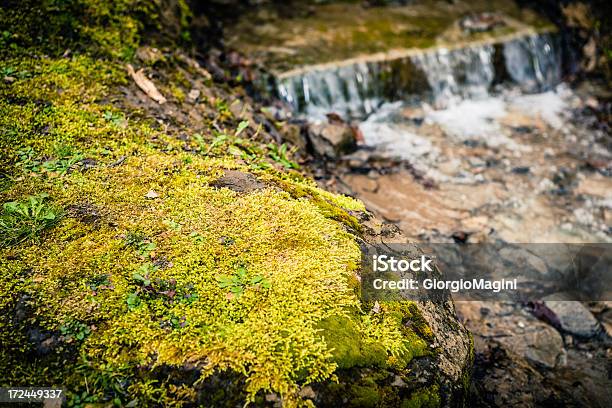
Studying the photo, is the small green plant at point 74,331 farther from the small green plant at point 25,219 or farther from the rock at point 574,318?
the rock at point 574,318

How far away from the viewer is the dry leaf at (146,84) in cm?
451

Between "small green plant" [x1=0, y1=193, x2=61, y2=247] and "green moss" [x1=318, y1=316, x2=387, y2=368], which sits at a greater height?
"small green plant" [x1=0, y1=193, x2=61, y2=247]

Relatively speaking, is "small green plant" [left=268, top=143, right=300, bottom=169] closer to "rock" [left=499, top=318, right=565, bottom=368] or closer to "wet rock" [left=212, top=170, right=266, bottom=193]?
"wet rock" [left=212, top=170, right=266, bottom=193]

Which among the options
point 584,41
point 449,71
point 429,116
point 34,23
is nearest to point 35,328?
point 34,23

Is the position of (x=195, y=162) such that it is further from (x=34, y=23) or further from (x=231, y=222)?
(x=34, y=23)

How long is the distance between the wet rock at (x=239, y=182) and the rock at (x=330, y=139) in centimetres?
310

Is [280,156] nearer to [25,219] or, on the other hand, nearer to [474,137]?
[25,219]

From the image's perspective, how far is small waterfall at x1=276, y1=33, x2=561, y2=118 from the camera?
792 centimetres

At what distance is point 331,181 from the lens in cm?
563

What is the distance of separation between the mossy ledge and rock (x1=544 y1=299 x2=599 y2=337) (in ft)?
9.12

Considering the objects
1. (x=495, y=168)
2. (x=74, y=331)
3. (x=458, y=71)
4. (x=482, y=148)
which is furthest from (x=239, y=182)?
(x=458, y=71)

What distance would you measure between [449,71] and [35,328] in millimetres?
8795

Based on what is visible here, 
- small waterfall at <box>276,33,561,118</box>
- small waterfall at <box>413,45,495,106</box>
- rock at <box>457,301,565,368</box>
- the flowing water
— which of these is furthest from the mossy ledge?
small waterfall at <box>413,45,495,106</box>

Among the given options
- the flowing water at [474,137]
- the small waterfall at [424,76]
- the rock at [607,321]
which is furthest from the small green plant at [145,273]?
the small waterfall at [424,76]
